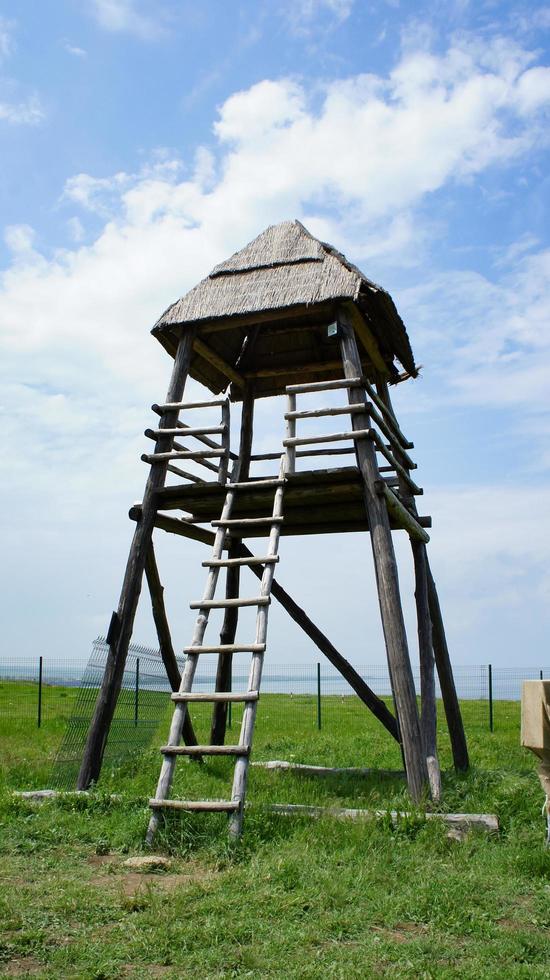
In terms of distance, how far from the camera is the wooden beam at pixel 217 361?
1108cm

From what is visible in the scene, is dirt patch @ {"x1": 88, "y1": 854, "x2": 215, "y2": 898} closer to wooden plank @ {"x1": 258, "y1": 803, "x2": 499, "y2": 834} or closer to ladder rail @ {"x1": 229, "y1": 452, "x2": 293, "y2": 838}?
ladder rail @ {"x1": 229, "y1": 452, "x2": 293, "y2": 838}

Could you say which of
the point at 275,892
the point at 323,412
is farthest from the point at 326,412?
the point at 275,892

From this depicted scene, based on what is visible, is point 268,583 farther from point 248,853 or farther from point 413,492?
point 413,492

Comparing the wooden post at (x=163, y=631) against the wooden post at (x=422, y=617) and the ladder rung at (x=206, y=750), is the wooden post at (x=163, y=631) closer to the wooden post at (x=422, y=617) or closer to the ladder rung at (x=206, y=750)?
the wooden post at (x=422, y=617)

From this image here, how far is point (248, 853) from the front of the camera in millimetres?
6648

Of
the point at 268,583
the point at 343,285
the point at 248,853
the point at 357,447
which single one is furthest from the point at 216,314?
the point at 248,853

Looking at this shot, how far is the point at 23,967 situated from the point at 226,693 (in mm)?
3518

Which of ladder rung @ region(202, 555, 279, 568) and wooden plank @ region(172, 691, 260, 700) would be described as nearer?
wooden plank @ region(172, 691, 260, 700)

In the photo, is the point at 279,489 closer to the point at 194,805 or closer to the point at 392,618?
the point at 392,618

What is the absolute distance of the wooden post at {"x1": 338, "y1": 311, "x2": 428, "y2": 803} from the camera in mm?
8461

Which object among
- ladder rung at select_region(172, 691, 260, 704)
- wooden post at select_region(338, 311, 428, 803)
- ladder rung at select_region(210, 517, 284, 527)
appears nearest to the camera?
ladder rung at select_region(172, 691, 260, 704)

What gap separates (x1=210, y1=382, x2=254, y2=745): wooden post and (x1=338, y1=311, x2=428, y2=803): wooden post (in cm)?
329

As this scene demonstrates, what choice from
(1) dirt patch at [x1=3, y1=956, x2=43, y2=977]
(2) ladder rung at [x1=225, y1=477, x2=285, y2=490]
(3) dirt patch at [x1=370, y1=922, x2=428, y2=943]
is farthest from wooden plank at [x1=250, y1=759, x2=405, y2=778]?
(1) dirt patch at [x1=3, y1=956, x2=43, y2=977]

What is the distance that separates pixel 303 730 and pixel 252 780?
8741mm
